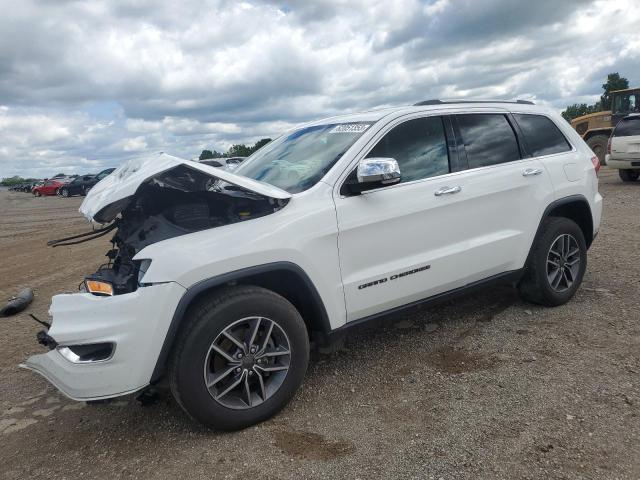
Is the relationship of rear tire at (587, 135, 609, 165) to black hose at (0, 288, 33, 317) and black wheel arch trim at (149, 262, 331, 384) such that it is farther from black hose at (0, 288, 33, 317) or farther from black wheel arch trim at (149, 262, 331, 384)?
black hose at (0, 288, 33, 317)

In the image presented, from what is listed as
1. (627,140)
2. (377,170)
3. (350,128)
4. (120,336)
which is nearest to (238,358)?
(120,336)

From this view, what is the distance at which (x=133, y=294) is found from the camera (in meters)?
2.69

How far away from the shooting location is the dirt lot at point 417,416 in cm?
264

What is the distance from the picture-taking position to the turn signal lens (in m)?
2.83

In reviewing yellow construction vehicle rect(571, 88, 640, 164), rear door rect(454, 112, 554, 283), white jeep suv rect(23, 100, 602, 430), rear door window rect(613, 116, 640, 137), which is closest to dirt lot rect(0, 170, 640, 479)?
white jeep suv rect(23, 100, 602, 430)

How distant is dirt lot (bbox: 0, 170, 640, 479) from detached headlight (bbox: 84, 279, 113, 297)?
944 mm

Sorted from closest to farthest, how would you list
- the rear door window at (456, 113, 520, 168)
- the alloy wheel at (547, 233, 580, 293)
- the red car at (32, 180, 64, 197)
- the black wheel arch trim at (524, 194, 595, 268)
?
1. the rear door window at (456, 113, 520, 168)
2. the black wheel arch trim at (524, 194, 595, 268)
3. the alloy wheel at (547, 233, 580, 293)
4. the red car at (32, 180, 64, 197)

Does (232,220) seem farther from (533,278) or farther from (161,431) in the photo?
(533,278)

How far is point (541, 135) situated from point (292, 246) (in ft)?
9.34

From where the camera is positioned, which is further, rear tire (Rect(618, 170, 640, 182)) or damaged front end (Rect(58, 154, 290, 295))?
rear tire (Rect(618, 170, 640, 182))

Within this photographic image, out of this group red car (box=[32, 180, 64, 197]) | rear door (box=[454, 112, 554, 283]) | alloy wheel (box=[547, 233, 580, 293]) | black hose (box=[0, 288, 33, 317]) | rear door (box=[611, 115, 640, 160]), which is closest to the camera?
rear door (box=[454, 112, 554, 283])

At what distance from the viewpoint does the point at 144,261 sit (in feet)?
9.19

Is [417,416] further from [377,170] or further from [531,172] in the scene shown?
[531,172]

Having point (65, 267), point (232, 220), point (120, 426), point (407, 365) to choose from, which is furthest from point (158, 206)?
point (65, 267)
